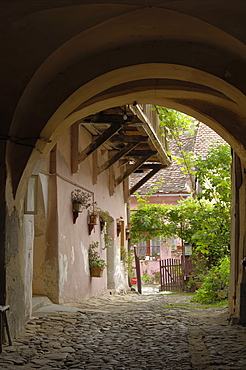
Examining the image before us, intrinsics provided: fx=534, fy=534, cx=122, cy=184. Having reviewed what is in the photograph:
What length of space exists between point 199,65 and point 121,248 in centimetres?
1101

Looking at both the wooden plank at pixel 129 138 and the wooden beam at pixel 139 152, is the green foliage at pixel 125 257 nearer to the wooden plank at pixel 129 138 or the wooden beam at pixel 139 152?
the wooden beam at pixel 139 152

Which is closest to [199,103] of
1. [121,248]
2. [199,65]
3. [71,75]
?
[199,65]

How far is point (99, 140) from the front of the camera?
35.8 ft

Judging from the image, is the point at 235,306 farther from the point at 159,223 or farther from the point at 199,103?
the point at 159,223

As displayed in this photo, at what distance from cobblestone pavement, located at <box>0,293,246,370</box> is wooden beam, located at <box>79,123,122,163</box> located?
3.44m

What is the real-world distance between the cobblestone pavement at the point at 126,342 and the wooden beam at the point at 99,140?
11.3 ft

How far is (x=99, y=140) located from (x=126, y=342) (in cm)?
532

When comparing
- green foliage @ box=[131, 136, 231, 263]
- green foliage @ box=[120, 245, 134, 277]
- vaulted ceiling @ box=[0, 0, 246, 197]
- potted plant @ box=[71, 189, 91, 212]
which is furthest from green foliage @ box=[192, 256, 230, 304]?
vaulted ceiling @ box=[0, 0, 246, 197]

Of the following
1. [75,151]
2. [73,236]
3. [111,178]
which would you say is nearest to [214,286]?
[73,236]

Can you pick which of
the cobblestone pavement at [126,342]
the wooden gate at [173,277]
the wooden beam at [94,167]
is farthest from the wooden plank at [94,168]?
the wooden gate at [173,277]

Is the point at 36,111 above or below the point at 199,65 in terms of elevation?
below

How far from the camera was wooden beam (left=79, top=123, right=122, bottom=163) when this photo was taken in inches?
419

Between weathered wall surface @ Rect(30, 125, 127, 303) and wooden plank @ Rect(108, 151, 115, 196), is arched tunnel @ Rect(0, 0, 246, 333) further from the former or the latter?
wooden plank @ Rect(108, 151, 115, 196)

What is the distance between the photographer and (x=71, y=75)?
21.1ft
